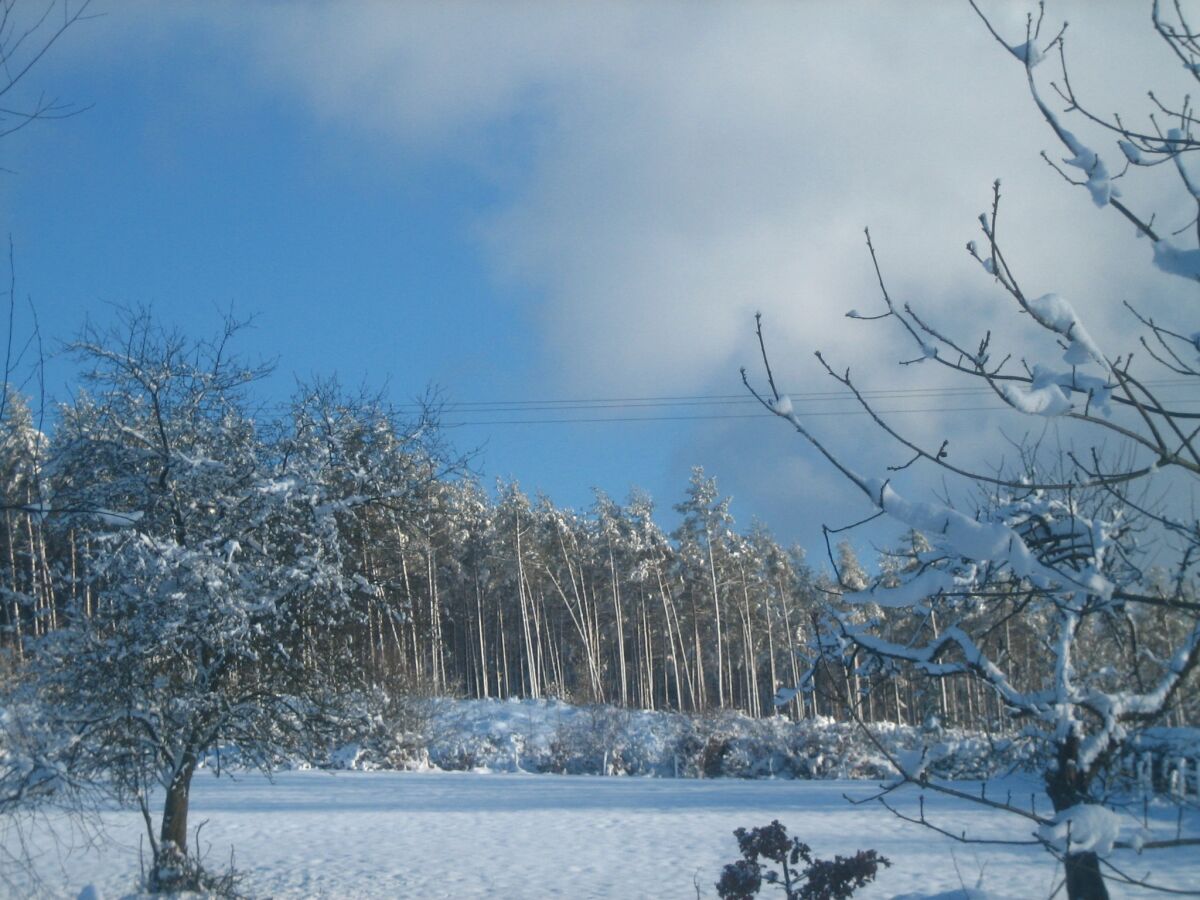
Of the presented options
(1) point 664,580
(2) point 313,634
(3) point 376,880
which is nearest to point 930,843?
(3) point 376,880

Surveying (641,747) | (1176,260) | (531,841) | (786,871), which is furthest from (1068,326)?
(641,747)

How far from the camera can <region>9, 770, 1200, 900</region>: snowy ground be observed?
457 inches

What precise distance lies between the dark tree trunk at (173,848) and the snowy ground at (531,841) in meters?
0.46

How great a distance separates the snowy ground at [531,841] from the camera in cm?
1161

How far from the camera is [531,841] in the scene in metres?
15.1

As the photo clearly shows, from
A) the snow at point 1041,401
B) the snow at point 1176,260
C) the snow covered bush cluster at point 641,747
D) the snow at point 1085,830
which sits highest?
the snow at point 1176,260

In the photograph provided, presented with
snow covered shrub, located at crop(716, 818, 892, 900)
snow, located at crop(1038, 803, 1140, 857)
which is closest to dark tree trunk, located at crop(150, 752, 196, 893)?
snow covered shrub, located at crop(716, 818, 892, 900)

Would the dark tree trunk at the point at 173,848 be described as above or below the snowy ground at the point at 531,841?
above

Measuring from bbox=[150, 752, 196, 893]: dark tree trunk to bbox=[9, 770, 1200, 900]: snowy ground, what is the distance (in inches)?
18.2

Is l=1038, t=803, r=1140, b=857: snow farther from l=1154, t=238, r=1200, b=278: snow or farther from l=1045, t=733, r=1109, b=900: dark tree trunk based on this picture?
l=1045, t=733, r=1109, b=900: dark tree trunk

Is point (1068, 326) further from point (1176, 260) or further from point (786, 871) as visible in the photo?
point (786, 871)

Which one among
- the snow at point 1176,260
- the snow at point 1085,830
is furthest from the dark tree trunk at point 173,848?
the snow at point 1176,260

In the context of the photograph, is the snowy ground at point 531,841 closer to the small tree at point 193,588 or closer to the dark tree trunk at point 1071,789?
the small tree at point 193,588

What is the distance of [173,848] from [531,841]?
21.0 feet
